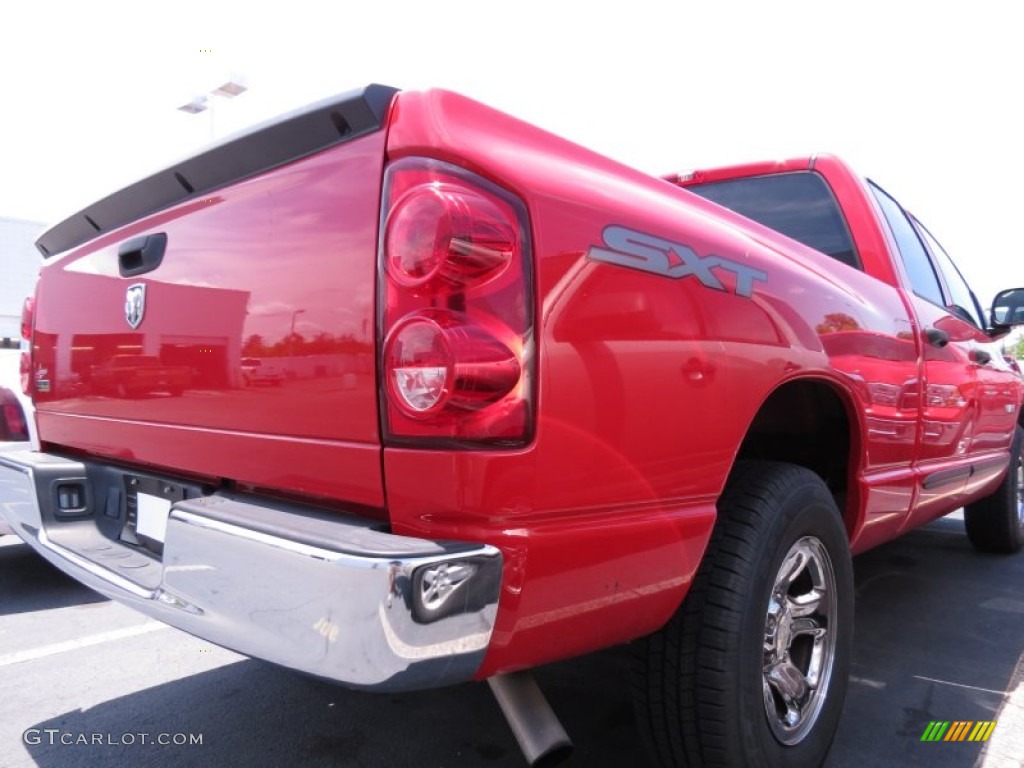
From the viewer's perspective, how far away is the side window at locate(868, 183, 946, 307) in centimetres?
332

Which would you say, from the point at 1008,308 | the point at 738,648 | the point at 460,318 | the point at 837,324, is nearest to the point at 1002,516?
the point at 1008,308

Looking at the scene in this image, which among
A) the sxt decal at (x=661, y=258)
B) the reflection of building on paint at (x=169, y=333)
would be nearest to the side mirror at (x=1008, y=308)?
the sxt decal at (x=661, y=258)

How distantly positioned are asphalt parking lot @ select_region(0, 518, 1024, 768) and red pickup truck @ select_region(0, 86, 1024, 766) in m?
0.61

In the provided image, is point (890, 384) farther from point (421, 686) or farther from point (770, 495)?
point (421, 686)

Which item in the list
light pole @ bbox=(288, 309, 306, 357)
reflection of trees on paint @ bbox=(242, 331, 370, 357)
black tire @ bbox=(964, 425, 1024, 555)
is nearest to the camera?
reflection of trees on paint @ bbox=(242, 331, 370, 357)

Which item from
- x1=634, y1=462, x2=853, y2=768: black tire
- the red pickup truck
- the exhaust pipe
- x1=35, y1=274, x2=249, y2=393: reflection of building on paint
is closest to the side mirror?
the red pickup truck

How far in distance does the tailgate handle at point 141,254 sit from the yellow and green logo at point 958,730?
9.17 ft

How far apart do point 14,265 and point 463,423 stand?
32.4m

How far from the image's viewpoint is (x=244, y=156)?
187 centimetres

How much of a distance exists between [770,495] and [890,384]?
1037mm

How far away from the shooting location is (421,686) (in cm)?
134

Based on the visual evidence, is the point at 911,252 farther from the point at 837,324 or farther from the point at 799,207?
the point at 837,324

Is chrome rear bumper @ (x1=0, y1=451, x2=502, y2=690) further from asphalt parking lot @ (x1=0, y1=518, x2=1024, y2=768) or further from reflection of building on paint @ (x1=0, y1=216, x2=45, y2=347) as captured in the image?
reflection of building on paint @ (x1=0, y1=216, x2=45, y2=347)

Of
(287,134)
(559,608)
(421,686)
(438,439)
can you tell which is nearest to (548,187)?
(438,439)
